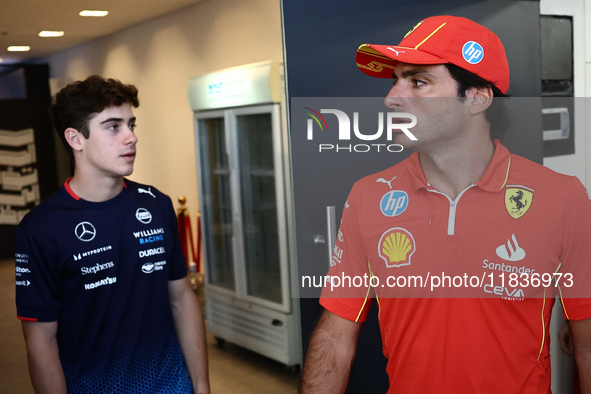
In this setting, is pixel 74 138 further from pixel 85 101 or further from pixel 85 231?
pixel 85 231

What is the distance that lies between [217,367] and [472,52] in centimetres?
315

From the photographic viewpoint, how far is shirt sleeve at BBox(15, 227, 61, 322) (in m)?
1.55

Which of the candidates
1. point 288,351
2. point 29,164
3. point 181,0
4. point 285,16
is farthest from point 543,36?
point 29,164

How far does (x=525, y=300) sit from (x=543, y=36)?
4.85ft

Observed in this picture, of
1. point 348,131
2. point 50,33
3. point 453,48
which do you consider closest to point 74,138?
point 348,131

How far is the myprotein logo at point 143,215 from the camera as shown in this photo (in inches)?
70.6

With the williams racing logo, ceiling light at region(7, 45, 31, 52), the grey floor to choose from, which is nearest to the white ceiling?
ceiling light at region(7, 45, 31, 52)

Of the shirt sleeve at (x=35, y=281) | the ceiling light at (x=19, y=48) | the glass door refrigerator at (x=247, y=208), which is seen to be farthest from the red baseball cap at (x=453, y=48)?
the ceiling light at (x=19, y=48)

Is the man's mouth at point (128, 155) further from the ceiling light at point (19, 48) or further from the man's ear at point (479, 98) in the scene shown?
the ceiling light at point (19, 48)

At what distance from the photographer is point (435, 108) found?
130 centimetres

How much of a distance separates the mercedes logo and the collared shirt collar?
95 cm

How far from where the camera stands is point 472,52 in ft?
4.17

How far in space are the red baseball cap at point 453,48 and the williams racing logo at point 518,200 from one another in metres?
0.26

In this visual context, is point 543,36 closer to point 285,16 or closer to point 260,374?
point 285,16
